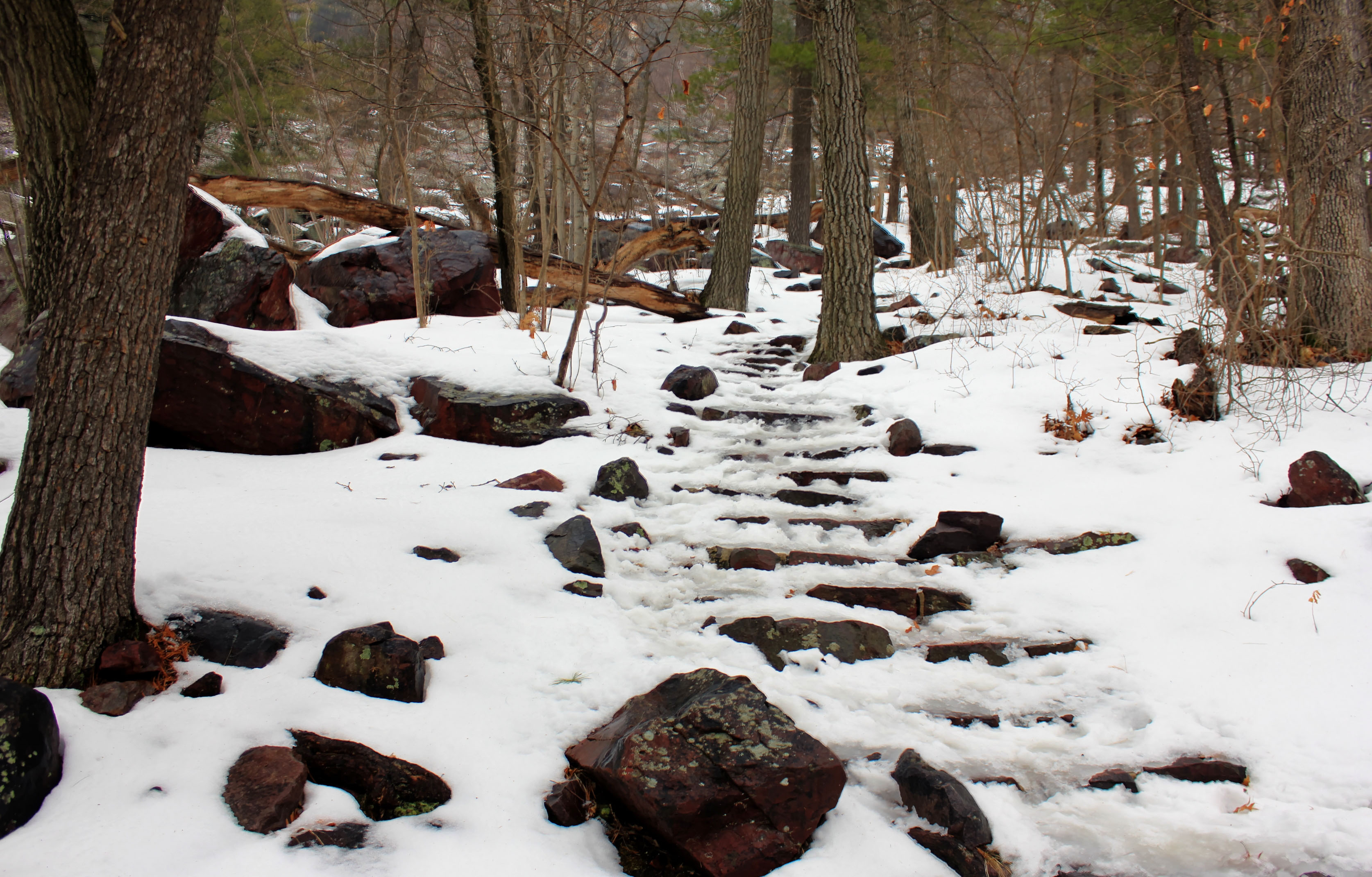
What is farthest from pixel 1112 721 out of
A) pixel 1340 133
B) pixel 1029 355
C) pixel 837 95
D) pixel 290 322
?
pixel 290 322

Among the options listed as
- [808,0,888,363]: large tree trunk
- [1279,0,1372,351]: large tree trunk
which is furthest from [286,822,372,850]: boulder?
[1279,0,1372,351]: large tree trunk

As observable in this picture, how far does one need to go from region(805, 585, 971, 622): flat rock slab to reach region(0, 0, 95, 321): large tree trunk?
3029 millimetres

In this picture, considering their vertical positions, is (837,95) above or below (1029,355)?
above

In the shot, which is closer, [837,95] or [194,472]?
[194,472]

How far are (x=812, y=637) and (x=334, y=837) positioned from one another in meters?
1.72

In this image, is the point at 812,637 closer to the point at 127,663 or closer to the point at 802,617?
the point at 802,617

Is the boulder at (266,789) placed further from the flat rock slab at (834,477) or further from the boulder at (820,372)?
the boulder at (820,372)

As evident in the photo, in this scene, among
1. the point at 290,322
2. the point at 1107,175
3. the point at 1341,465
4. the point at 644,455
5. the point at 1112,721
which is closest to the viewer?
the point at 1112,721

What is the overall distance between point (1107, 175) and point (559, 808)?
103 ft

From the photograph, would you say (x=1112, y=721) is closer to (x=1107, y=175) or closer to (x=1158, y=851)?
(x=1158, y=851)

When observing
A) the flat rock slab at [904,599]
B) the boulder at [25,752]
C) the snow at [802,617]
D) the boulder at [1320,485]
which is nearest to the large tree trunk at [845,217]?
the snow at [802,617]

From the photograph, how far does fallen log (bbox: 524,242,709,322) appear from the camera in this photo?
7977mm

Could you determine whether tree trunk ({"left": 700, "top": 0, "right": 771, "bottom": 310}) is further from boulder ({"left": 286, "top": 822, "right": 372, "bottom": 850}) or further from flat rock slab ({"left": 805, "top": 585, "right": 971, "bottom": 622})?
boulder ({"left": 286, "top": 822, "right": 372, "bottom": 850})

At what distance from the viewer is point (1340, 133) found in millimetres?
5301
